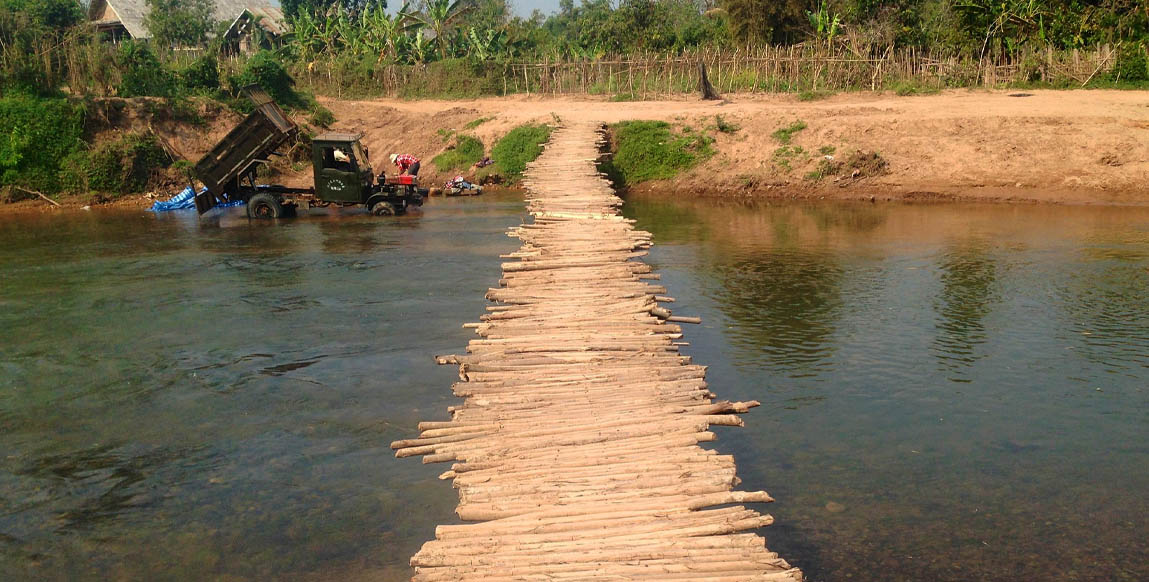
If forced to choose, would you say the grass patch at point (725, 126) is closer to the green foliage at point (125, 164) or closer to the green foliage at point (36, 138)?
the green foliage at point (125, 164)

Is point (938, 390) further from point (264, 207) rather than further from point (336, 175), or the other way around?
point (264, 207)

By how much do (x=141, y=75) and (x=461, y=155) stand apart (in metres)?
8.89

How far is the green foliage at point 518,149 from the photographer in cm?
2234

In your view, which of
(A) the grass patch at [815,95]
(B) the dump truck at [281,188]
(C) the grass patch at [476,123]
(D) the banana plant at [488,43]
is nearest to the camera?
(B) the dump truck at [281,188]

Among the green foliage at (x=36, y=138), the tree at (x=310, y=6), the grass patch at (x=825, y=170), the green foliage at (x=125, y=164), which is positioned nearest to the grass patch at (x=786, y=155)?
the grass patch at (x=825, y=170)

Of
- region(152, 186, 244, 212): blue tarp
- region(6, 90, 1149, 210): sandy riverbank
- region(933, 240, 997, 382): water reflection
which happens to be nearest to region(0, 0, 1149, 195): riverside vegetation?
region(6, 90, 1149, 210): sandy riverbank

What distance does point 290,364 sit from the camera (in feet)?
31.4

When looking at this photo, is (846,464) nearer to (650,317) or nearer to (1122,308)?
(650,317)

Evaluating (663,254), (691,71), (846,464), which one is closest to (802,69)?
(691,71)

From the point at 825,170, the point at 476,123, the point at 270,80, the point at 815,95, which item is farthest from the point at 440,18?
the point at 825,170

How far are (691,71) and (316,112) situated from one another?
432 inches

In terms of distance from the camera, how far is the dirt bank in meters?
18.7

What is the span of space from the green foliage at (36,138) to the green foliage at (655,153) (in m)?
13.0

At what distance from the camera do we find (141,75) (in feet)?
80.7
